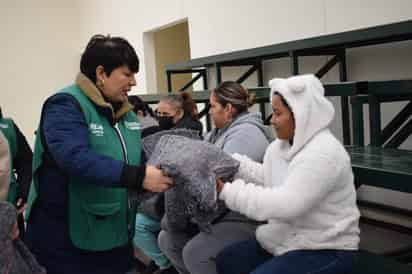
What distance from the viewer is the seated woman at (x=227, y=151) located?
2.15 m

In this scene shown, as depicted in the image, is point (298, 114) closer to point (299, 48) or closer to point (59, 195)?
point (59, 195)

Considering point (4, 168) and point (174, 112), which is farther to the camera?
point (174, 112)

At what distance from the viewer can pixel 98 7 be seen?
744cm

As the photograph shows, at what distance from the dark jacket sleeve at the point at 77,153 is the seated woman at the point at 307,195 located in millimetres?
428

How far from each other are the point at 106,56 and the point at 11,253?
71cm

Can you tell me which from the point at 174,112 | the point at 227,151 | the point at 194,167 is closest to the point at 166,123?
the point at 174,112

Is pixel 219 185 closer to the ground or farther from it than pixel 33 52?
closer to the ground

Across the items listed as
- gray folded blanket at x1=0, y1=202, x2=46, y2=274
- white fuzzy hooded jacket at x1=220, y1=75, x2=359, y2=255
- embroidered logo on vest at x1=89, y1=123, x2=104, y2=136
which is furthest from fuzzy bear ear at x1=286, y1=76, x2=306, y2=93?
gray folded blanket at x1=0, y1=202, x2=46, y2=274

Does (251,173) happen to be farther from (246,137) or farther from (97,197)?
(97,197)

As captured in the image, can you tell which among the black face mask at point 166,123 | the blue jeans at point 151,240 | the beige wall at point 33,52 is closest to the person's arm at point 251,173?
the blue jeans at point 151,240

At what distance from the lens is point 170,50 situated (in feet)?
23.3

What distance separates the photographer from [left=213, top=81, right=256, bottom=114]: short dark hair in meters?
2.49

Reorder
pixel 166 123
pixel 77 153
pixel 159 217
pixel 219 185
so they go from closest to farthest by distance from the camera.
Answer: pixel 77 153 → pixel 219 185 → pixel 159 217 → pixel 166 123

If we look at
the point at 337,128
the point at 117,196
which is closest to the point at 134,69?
the point at 117,196
